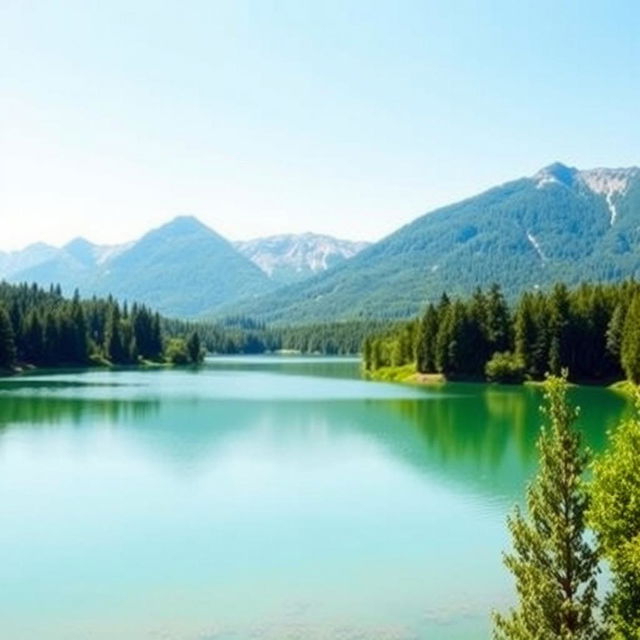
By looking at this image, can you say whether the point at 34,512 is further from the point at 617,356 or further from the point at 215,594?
the point at 617,356

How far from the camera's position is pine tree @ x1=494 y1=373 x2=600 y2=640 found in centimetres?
2142

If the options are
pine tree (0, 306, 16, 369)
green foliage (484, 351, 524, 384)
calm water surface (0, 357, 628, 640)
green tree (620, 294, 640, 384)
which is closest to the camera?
calm water surface (0, 357, 628, 640)

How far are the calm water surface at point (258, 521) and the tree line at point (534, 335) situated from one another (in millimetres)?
46129

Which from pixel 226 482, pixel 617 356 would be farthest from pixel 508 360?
pixel 226 482

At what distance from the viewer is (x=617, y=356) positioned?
140 metres

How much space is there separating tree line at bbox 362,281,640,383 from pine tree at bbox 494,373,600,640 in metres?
110

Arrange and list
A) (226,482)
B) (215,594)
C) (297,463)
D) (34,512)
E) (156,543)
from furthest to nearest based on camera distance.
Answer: (297,463) < (226,482) < (34,512) < (156,543) < (215,594)

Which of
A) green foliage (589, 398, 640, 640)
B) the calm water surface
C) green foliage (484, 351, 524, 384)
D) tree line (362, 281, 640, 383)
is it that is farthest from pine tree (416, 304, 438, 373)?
green foliage (589, 398, 640, 640)

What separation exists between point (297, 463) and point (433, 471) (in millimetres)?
10038

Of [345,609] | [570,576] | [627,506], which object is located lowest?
[345,609]

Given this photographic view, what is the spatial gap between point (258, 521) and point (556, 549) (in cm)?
2558

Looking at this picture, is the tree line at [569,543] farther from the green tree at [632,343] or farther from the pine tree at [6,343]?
the pine tree at [6,343]

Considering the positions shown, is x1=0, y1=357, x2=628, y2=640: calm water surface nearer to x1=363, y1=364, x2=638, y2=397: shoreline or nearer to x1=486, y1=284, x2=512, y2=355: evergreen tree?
x1=363, y1=364, x2=638, y2=397: shoreline

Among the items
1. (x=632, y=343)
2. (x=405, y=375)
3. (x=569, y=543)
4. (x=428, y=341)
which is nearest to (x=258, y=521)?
(x=569, y=543)
